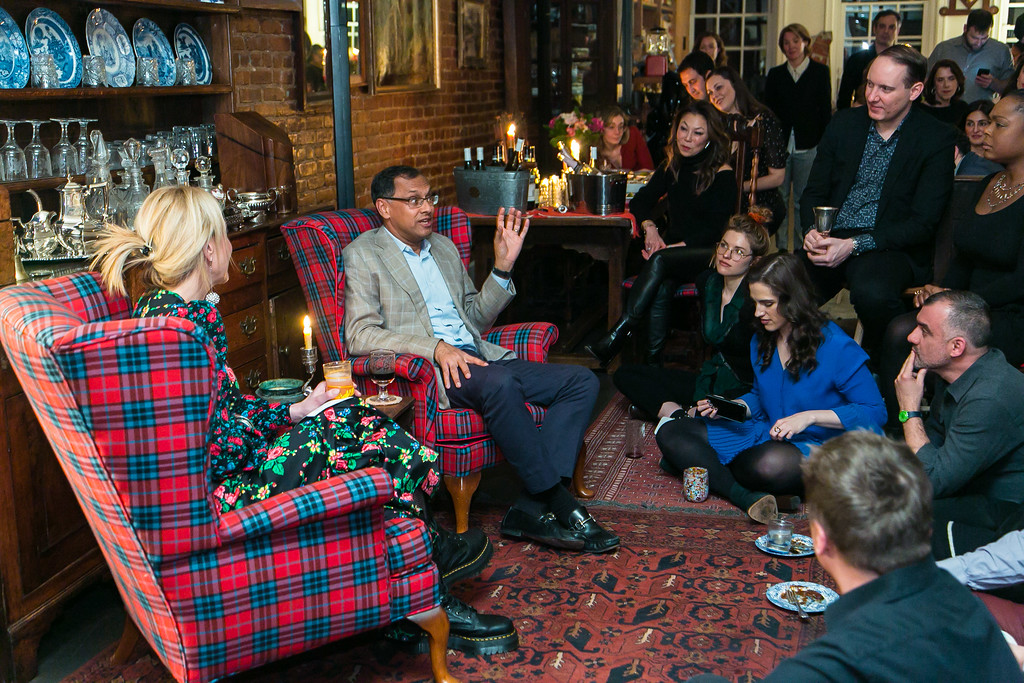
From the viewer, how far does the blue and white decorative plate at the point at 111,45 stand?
12.5 feet

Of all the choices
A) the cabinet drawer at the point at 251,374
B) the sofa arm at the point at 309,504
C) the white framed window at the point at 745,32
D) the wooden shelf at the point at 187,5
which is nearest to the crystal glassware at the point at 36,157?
the wooden shelf at the point at 187,5

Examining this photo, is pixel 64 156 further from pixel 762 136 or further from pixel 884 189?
pixel 762 136

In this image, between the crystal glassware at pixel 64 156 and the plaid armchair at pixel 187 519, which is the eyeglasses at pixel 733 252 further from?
the crystal glassware at pixel 64 156

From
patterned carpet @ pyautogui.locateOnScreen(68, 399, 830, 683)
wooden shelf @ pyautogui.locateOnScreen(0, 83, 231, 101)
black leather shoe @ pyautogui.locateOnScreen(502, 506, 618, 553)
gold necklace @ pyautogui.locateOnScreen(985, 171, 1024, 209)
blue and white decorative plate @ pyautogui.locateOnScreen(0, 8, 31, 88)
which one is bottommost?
patterned carpet @ pyautogui.locateOnScreen(68, 399, 830, 683)

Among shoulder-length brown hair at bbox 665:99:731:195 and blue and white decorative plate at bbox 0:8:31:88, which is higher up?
blue and white decorative plate at bbox 0:8:31:88

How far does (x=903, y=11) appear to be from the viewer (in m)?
12.3

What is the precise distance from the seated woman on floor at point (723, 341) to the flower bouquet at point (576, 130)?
87.5 inches

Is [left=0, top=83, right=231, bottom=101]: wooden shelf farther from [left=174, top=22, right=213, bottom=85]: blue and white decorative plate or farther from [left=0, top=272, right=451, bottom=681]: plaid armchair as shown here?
[left=0, top=272, right=451, bottom=681]: plaid armchair

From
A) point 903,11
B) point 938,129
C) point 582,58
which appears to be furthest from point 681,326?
point 903,11

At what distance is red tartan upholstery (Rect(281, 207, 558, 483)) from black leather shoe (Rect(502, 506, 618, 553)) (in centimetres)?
26

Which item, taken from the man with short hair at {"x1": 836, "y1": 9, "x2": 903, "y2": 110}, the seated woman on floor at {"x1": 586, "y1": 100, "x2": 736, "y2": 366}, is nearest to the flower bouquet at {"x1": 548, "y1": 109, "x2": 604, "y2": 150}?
the seated woman on floor at {"x1": 586, "y1": 100, "x2": 736, "y2": 366}

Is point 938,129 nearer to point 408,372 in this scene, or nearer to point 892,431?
point 892,431

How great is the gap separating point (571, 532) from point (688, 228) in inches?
94.2

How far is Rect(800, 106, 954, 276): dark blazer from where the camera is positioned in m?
4.43
